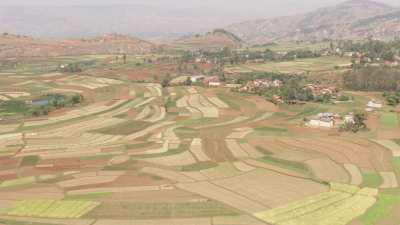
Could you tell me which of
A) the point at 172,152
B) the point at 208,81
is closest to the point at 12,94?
the point at 208,81

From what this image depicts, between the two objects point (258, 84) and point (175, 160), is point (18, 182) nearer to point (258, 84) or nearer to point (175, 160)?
point (175, 160)

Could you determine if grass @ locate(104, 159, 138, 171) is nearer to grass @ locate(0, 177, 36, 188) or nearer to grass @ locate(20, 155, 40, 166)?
grass @ locate(0, 177, 36, 188)

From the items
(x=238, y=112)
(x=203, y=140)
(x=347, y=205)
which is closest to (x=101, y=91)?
(x=238, y=112)

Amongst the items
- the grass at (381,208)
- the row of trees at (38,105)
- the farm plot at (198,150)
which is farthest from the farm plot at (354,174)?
the row of trees at (38,105)

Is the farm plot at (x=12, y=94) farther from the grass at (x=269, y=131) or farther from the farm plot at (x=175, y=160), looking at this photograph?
the grass at (x=269, y=131)

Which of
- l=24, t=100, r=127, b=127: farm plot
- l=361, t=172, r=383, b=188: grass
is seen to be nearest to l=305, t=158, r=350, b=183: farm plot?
l=361, t=172, r=383, b=188: grass

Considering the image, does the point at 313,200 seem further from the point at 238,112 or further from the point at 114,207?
the point at 238,112
